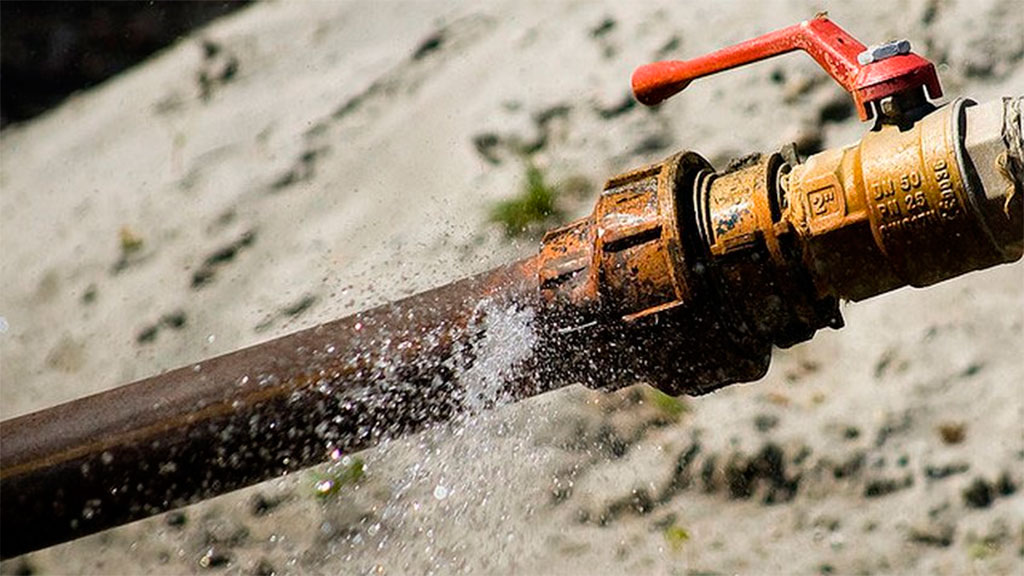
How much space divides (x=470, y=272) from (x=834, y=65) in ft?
4.72

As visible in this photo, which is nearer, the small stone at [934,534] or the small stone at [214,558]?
the small stone at [934,534]

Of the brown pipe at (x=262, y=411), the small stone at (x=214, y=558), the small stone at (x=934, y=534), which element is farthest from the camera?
the small stone at (x=214, y=558)

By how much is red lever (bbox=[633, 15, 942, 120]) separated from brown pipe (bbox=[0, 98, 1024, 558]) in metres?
0.06

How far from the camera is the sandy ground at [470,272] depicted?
2492mm

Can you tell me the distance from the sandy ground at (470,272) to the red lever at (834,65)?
2.58 feet

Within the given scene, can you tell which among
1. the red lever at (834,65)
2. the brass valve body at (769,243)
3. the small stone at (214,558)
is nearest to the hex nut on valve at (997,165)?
the brass valve body at (769,243)

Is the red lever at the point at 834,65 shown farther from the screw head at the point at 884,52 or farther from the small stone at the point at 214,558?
the small stone at the point at 214,558

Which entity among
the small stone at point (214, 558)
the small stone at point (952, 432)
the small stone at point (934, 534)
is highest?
the small stone at point (952, 432)

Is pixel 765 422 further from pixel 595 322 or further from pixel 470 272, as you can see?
pixel 595 322

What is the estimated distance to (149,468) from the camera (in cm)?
190

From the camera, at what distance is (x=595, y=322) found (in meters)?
1.71

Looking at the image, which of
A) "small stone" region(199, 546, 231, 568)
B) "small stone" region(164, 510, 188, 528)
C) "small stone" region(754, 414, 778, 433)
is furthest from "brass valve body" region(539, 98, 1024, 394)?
"small stone" region(164, 510, 188, 528)

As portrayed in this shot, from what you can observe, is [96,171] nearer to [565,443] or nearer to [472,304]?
[565,443]

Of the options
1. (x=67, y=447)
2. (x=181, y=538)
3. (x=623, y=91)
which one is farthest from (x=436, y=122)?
(x=67, y=447)
